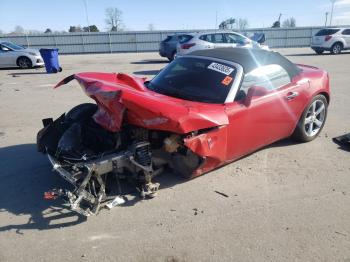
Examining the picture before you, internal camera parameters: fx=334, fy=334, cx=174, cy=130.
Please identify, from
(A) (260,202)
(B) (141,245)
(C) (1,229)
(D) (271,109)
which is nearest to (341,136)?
(D) (271,109)

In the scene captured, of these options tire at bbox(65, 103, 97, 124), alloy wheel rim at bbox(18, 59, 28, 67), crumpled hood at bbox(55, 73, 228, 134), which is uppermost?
crumpled hood at bbox(55, 73, 228, 134)

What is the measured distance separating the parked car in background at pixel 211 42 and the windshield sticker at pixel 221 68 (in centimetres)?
1008

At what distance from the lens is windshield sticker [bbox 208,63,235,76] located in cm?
423

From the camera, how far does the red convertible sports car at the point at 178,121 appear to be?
10.9 feet

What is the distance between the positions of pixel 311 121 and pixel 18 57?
1448cm

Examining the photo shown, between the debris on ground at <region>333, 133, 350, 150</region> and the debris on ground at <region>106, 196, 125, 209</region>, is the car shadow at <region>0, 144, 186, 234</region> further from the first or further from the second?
the debris on ground at <region>333, 133, 350, 150</region>

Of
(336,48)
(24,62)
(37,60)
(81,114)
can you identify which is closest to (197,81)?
(81,114)

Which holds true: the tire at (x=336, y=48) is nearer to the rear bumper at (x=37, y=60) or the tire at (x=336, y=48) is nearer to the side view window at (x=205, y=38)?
the side view window at (x=205, y=38)

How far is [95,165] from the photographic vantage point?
3.28m

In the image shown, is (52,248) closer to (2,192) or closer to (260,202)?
(2,192)

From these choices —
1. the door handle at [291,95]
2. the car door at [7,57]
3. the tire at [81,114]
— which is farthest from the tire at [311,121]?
the car door at [7,57]

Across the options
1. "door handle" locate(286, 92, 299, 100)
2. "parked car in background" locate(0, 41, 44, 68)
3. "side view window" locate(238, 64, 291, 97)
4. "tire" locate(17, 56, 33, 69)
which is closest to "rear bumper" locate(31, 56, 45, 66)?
"parked car in background" locate(0, 41, 44, 68)

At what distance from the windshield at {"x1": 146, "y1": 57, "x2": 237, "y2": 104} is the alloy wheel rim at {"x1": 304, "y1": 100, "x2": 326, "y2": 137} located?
5.40 feet

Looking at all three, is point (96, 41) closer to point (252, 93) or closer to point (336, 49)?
point (336, 49)
